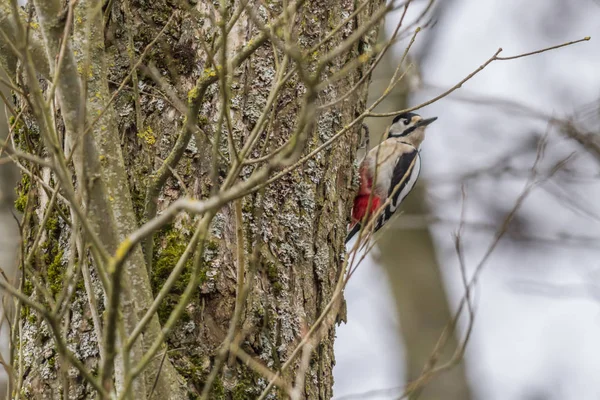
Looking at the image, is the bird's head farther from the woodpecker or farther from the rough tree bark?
the rough tree bark

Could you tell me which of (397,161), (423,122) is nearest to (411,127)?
(423,122)

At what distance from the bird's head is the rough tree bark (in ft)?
7.18

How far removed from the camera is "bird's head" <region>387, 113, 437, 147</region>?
4.99m

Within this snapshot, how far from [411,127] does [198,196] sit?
2815 millimetres

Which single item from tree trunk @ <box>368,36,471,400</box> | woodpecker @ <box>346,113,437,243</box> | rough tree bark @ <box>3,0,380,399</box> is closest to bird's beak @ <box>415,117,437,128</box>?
woodpecker @ <box>346,113,437,243</box>

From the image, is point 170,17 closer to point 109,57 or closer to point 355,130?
point 109,57

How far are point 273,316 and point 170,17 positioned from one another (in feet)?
3.46

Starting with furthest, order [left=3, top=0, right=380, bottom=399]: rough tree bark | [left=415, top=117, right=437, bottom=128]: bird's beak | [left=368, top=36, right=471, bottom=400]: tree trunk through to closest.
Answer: [left=368, top=36, right=471, bottom=400]: tree trunk, [left=415, top=117, right=437, bottom=128]: bird's beak, [left=3, top=0, right=380, bottom=399]: rough tree bark

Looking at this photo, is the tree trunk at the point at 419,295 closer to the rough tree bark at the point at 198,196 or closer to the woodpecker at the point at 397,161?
the woodpecker at the point at 397,161

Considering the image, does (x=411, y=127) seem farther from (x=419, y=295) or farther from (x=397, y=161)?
(x=419, y=295)

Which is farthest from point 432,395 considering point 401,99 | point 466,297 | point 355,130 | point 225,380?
point 466,297

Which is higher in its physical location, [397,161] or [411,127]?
[411,127]

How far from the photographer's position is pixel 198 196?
2.45 metres

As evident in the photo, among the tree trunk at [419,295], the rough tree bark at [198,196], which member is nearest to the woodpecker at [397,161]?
the tree trunk at [419,295]
